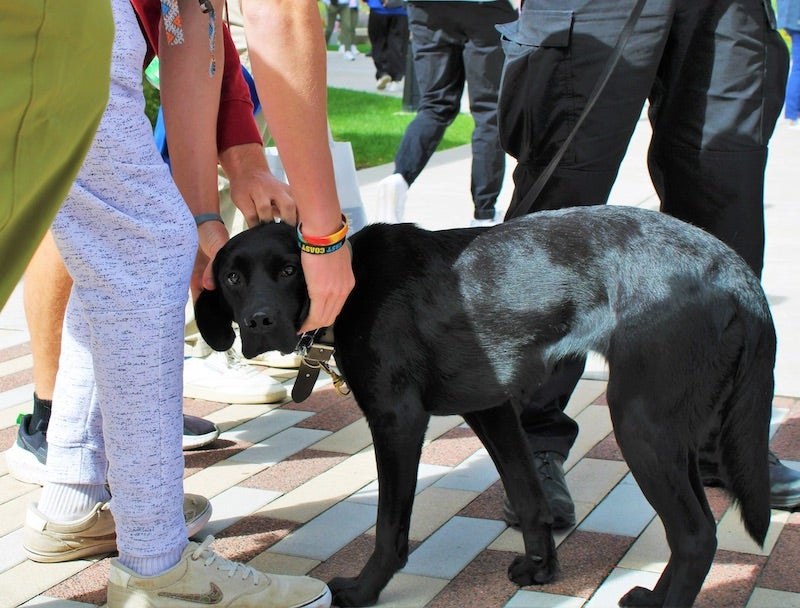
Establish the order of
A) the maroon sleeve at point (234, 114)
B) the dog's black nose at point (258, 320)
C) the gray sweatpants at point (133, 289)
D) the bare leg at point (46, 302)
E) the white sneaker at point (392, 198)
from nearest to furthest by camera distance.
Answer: the gray sweatpants at point (133, 289)
the dog's black nose at point (258, 320)
the maroon sleeve at point (234, 114)
the bare leg at point (46, 302)
the white sneaker at point (392, 198)

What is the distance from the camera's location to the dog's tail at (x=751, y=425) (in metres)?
2.33

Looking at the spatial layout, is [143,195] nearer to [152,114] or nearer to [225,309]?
[225,309]

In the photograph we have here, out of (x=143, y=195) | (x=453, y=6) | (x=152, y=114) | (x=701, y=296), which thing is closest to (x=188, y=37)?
(x=143, y=195)

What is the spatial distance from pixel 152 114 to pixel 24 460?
5094mm

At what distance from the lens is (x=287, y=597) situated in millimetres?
2404

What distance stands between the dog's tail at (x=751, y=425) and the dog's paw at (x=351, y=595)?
0.90 meters

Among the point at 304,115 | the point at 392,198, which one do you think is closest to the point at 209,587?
the point at 304,115

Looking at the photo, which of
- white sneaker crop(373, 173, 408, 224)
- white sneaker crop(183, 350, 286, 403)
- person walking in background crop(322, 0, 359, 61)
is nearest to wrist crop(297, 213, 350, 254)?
white sneaker crop(183, 350, 286, 403)

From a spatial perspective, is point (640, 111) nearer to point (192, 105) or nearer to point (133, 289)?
point (192, 105)

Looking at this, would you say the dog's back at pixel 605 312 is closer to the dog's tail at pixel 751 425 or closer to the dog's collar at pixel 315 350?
the dog's tail at pixel 751 425

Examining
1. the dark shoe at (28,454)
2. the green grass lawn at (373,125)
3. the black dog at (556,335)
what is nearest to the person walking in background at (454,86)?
the green grass lawn at (373,125)

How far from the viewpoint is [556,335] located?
7.85ft

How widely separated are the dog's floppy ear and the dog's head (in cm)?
11

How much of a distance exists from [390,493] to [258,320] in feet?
1.72
